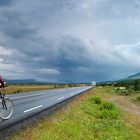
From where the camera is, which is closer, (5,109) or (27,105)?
(5,109)

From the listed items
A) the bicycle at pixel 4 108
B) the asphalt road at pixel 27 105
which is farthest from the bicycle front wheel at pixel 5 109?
the asphalt road at pixel 27 105

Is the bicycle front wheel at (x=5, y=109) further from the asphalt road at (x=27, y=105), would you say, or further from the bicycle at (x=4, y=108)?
the asphalt road at (x=27, y=105)

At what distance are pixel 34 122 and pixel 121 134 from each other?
390cm

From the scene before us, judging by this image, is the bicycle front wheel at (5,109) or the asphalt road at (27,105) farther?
the asphalt road at (27,105)

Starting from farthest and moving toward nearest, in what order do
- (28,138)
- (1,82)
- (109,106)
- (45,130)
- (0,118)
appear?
(109,106)
(0,118)
(1,82)
(45,130)
(28,138)

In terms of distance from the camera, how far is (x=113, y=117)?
2219 cm

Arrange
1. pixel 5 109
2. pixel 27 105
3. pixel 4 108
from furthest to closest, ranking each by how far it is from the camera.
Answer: pixel 27 105
pixel 5 109
pixel 4 108

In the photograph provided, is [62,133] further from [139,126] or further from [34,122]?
[139,126]

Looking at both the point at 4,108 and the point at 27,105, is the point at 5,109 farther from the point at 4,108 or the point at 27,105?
the point at 27,105

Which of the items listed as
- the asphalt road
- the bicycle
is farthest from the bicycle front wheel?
the asphalt road

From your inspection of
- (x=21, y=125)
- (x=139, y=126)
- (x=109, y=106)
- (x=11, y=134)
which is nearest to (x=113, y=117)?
(x=139, y=126)

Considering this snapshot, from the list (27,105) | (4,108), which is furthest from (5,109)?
(27,105)

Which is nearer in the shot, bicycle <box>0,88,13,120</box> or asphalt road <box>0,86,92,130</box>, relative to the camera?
bicycle <box>0,88,13,120</box>

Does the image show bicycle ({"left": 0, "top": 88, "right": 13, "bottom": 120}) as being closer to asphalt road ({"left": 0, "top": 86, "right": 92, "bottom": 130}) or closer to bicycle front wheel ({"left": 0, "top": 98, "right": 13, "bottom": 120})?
bicycle front wheel ({"left": 0, "top": 98, "right": 13, "bottom": 120})
